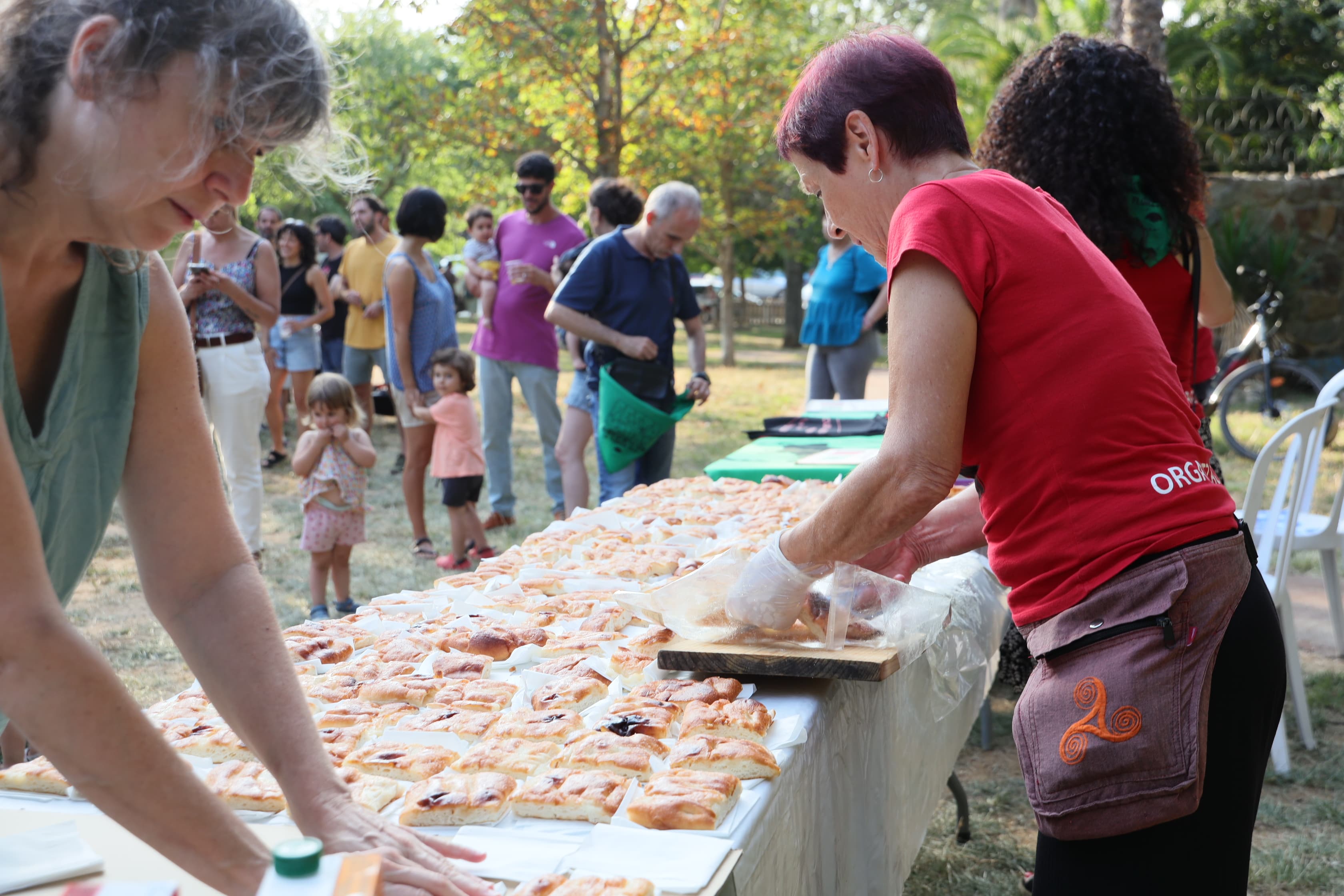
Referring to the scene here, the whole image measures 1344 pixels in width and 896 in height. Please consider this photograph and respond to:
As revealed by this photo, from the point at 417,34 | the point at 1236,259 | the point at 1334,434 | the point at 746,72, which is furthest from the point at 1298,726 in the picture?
the point at 417,34

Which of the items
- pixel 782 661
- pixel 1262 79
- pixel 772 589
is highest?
pixel 1262 79

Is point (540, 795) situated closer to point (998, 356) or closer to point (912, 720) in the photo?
point (998, 356)

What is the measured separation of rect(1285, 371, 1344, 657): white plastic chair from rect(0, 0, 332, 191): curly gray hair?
3.53 m

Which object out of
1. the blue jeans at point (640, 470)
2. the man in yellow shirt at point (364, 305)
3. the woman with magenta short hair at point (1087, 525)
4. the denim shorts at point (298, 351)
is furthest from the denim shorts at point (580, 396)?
the woman with magenta short hair at point (1087, 525)

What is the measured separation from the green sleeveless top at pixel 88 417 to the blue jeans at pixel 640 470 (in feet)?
13.2

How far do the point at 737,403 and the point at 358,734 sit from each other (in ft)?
38.7

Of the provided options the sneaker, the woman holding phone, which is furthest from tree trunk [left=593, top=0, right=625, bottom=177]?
the sneaker

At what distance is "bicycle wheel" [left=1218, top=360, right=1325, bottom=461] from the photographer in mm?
8836

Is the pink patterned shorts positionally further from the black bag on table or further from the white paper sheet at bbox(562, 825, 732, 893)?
the white paper sheet at bbox(562, 825, 732, 893)

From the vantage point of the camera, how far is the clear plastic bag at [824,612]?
1905mm

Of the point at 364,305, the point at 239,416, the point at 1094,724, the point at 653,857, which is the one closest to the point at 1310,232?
the point at 364,305

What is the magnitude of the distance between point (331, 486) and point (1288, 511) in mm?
3747

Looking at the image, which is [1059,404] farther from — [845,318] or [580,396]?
[845,318]

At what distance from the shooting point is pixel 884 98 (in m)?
1.68
